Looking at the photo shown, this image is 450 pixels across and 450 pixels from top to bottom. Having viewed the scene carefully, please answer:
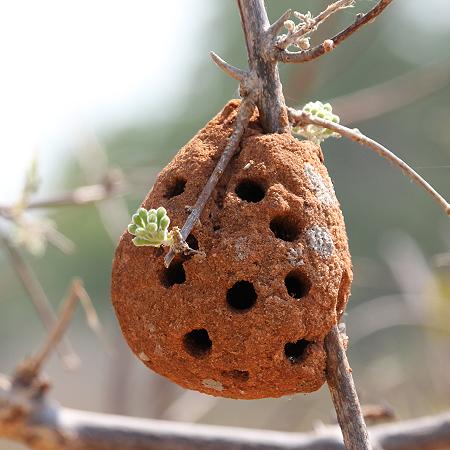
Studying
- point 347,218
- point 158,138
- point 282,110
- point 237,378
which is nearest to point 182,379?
point 237,378

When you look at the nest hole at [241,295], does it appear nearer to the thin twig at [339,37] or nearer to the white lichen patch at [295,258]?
the white lichen patch at [295,258]

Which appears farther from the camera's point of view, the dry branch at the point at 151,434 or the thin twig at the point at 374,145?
the dry branch at the point at 151,434

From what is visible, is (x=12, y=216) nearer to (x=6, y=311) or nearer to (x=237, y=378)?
(x=237, y=378)

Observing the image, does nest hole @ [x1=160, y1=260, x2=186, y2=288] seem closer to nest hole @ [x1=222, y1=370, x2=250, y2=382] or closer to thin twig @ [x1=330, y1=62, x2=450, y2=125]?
nest hole @ [x1=222, y1=370, x2=250, y2=382]

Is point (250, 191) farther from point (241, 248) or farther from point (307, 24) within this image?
point (307, 24)

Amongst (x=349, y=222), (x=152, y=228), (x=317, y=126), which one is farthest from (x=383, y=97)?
(x=349, y=222)

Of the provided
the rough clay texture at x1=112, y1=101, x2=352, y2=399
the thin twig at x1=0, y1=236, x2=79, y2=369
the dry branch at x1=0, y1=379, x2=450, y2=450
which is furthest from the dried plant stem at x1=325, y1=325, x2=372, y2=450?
the thin twig at x1=0, y1=236, x2=79, y2=369

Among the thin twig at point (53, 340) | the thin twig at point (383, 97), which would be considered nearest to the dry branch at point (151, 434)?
the thin twig at point (53, 340)
